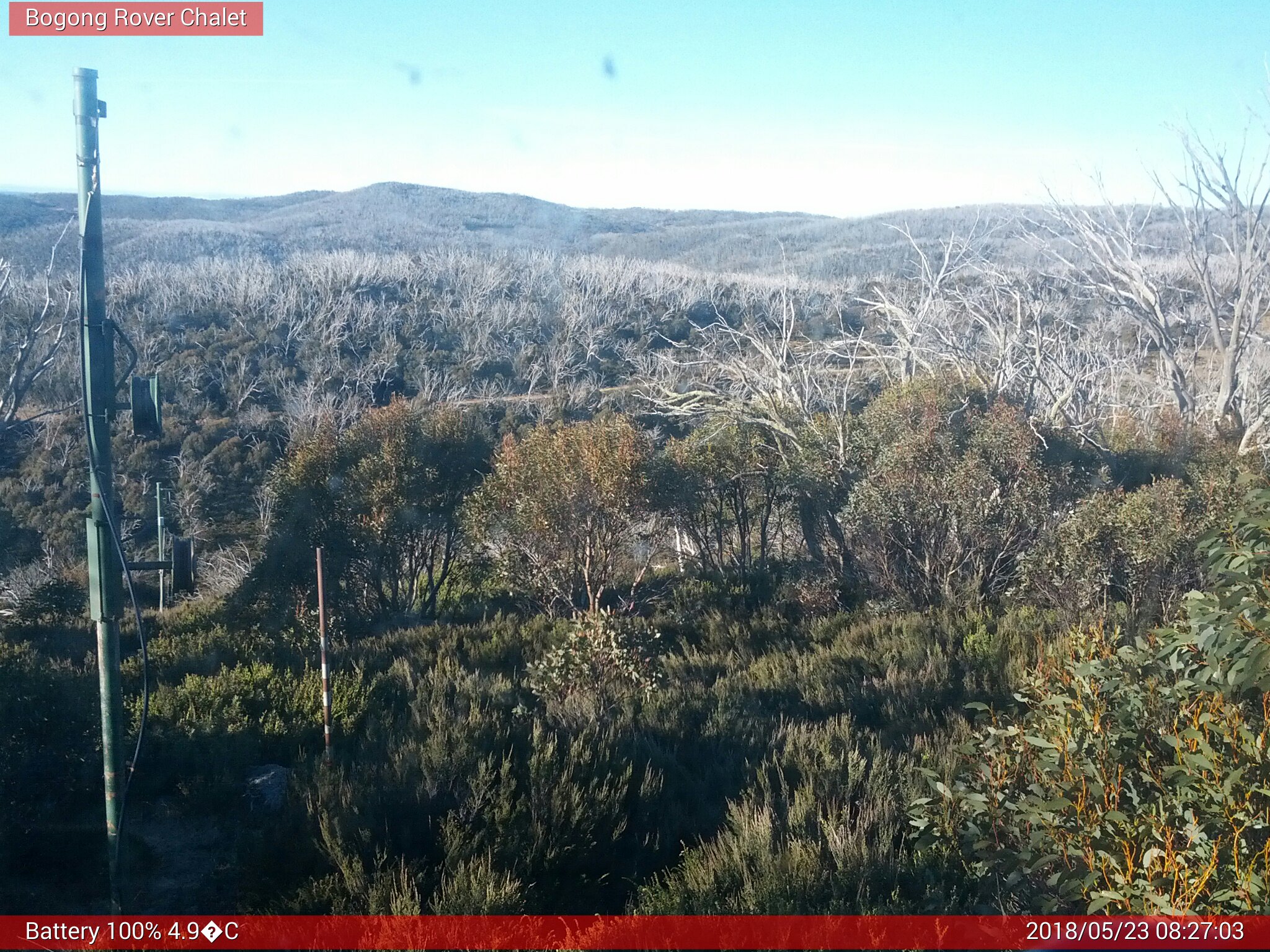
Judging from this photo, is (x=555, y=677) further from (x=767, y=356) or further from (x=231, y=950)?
(x=767, y=356)

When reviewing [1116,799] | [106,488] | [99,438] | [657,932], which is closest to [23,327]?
[99,438]

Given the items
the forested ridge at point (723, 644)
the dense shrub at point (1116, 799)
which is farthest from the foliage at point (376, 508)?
the dense shrub at point (1116, 799)

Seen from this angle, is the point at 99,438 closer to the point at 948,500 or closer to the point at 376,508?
the point at 376,508

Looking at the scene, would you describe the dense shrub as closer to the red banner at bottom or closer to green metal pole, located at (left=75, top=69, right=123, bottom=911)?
the red banner at bottom

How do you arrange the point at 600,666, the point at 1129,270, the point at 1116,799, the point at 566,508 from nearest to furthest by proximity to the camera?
the point at 1116,799, the point at 600,666, the point at 566,508, the point at 1129,270

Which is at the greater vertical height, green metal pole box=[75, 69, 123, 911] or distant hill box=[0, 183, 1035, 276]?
distant hill box=[0, 183, 1035, 276]

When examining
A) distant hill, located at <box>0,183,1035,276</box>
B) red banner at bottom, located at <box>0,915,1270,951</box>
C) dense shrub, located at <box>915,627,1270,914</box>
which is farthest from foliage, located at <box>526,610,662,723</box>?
distant hill, located at <box>0,183,1035,276</box>
